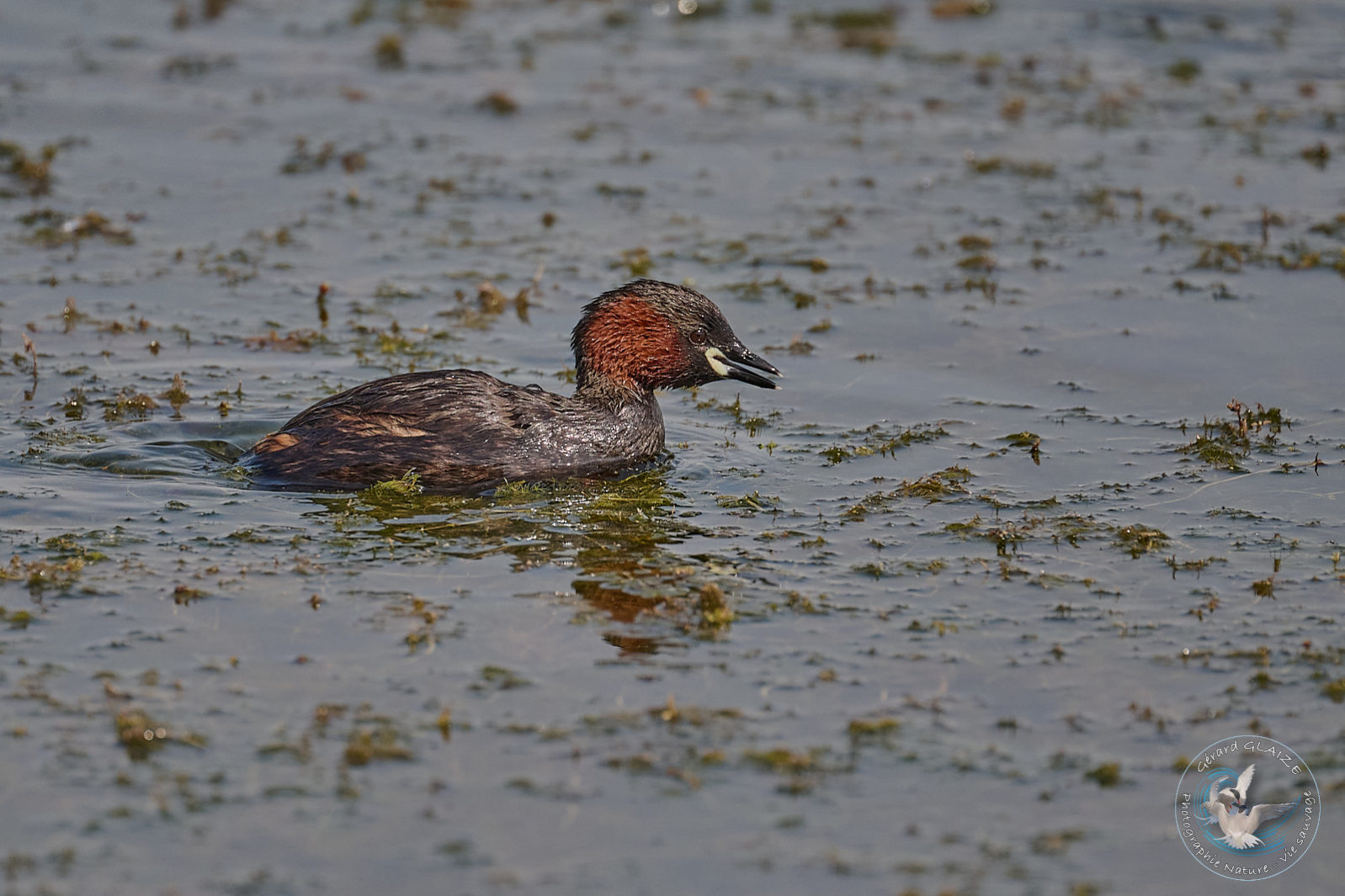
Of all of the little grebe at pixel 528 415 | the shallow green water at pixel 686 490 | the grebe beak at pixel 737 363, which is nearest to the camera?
the shallow green water at pixel 686 490

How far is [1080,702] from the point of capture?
7.31 metres

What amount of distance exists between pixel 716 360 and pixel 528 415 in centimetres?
145

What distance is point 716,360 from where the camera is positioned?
36.7ft

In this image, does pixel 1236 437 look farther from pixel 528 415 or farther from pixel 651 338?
pixel 528 415

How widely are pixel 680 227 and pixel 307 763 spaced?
10080 millimetres

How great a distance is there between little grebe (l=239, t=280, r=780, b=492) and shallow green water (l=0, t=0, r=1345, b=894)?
33cm

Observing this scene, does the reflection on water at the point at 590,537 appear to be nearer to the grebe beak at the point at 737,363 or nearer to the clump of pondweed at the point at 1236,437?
the grebe beak at the point at 737,363

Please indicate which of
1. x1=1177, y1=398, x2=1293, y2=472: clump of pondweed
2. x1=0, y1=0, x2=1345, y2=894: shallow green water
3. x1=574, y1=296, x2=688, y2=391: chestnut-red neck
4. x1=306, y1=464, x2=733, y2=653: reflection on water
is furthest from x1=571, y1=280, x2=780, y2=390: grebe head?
x1=1177, y1=398, x2=1293, y2=472: clump of pondweed

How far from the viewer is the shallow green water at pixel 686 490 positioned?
6.38 m

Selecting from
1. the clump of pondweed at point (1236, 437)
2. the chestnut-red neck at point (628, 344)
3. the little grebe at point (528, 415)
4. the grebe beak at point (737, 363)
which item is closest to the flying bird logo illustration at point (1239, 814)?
the clump of pondweed at point (1236, 437)

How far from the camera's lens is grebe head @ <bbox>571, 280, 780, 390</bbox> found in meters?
11.1

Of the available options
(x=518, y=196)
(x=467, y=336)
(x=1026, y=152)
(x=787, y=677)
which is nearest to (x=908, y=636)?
(x=787, y=677)

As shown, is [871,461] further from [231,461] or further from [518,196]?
[518,196]

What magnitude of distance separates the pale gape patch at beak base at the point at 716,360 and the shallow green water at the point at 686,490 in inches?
21.3
